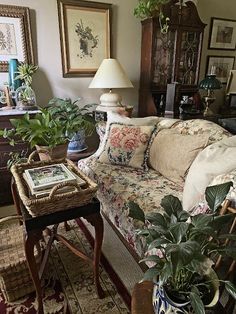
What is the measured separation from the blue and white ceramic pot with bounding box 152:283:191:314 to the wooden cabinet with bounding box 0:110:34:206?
1911 mm

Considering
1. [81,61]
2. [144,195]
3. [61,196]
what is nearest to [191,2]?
[81,61]

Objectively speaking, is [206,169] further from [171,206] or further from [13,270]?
[13,270]

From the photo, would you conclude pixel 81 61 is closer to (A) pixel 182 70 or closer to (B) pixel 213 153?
(A) pixel 182 70

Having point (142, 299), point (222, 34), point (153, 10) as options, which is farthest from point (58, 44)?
point (142, 299)

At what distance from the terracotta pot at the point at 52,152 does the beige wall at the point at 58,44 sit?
1307mm

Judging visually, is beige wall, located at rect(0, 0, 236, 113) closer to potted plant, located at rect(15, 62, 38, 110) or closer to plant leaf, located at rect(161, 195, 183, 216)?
potted plant, located at rect(15, 62, 38, 110)

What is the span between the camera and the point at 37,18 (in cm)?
244

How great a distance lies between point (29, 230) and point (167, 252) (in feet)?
2.41

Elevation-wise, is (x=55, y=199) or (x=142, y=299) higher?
(x=55, y=199)

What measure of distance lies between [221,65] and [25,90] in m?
2.81

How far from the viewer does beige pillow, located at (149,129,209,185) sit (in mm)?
1670

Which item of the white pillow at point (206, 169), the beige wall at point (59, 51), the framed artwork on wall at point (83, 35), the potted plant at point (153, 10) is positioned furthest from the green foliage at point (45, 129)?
the potted plant at point (153, 10)

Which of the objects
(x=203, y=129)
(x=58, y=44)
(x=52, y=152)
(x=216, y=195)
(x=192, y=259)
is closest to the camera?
(x=192, y=259)

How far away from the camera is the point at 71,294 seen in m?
1.41
